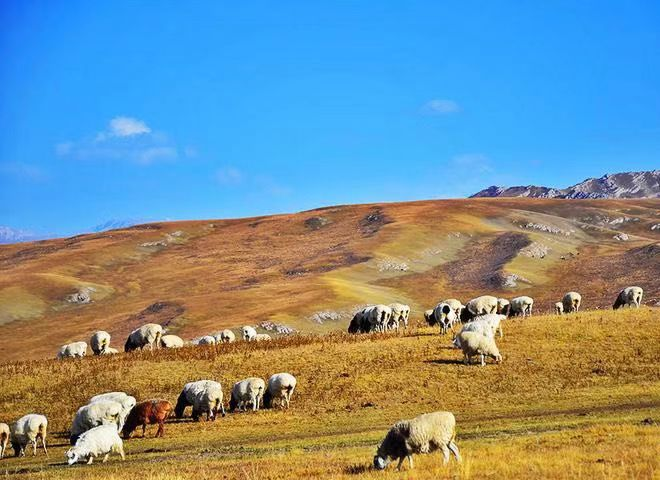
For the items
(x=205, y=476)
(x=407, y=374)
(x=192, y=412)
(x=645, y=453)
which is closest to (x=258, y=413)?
(x=192, y=412)

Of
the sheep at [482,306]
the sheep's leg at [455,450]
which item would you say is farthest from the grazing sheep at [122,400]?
the sheep at [482,306]

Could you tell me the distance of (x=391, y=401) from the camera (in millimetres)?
31875

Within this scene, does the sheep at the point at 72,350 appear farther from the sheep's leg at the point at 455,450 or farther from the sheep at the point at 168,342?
the sheep's leg at the point at 455,450

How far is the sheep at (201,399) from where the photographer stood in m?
31.9

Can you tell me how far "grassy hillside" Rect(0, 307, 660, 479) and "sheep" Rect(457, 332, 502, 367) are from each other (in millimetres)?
786

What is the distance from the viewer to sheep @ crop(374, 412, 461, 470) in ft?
59.5

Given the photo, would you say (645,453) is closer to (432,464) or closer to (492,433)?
(432,464)

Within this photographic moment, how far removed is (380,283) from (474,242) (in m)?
34.5

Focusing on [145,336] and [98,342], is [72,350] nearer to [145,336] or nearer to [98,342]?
[98,342]

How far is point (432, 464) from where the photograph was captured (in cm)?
1834

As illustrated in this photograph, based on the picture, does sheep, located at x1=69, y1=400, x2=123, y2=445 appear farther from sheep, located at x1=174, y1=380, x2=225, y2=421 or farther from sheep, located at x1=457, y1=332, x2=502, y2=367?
sheep, located at x1=457, y1=332, x2=502, y2=367

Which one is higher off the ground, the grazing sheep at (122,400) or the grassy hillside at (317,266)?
the grassy hillside at (317,266)

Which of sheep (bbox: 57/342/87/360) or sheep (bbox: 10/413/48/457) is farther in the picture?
sheep (bbox: 57/342/87/360)

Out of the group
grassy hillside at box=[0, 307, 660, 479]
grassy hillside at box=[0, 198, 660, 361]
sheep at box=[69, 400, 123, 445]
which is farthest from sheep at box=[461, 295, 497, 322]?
grassy hillside at box=[0, 198, 660, 361]
